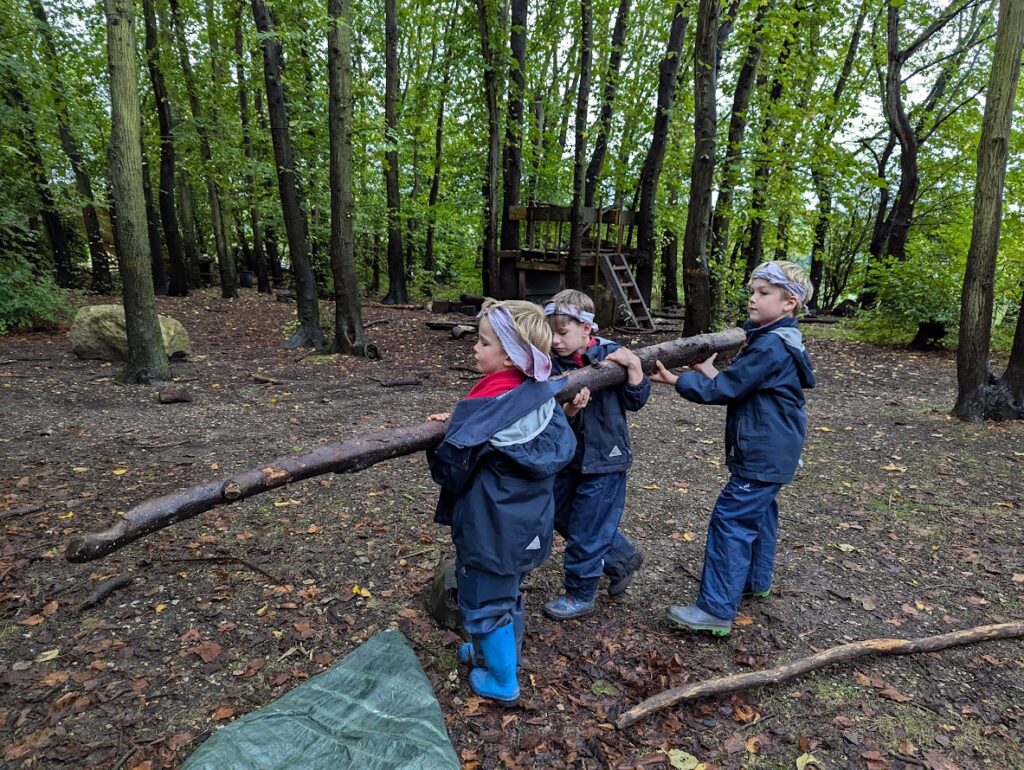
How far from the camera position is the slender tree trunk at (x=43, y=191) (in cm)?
1081

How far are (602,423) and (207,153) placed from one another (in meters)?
19.8

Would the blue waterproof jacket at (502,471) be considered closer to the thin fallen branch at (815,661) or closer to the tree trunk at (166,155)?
the thin fallen branch at (815,661)

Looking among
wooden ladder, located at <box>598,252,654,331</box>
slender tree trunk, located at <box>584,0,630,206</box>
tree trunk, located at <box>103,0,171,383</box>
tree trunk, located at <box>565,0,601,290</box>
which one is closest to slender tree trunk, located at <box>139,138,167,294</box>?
Result: tree trunk, located at <box>103,0,171,383</box>

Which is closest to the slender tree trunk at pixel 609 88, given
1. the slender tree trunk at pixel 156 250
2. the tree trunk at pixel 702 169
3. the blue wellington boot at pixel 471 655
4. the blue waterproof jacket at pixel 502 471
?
the tree trunk at pixel 702 169

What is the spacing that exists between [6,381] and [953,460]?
11.2 m

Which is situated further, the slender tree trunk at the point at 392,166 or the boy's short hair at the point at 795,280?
the slender tree trunk at the point at 392,166

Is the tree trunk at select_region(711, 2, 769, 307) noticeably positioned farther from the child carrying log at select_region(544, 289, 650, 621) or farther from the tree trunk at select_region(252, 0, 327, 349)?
the child carrying log at select_region(544, 289, 650, 621)

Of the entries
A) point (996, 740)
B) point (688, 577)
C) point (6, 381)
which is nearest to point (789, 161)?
point (688, 577)

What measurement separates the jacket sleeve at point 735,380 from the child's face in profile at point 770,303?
0.19 m

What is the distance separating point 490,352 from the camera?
2367 mm

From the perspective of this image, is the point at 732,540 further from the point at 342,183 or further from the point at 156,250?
the point at 156,250

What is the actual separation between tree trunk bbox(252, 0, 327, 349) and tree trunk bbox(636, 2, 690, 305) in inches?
287

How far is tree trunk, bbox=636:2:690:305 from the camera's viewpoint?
1238 cm

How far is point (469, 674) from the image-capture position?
111 inches
